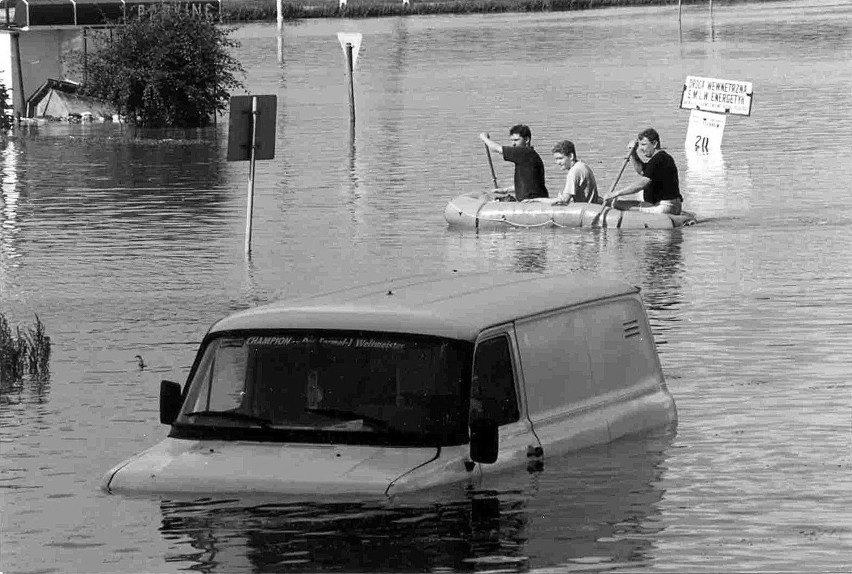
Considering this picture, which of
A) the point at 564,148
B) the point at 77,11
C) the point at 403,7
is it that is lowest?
the point at 564,148

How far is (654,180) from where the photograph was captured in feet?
94.7

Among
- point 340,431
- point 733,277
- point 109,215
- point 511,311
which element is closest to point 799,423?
point 511,311

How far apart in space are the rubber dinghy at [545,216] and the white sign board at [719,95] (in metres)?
11.7

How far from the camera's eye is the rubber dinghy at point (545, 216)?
28.5 m

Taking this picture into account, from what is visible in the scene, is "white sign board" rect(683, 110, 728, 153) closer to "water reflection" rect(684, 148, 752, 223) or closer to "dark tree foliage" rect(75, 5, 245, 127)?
"water reflection" rect(684, 148, 752, 223)

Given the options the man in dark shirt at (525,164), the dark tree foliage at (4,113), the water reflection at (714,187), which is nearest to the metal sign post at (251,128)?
the man in dark shirt at (525,164)

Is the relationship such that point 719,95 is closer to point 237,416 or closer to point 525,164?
point 525,164

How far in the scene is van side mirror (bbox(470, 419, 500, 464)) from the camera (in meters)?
9.79

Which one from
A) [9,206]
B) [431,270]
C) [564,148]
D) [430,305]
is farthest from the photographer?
[9,206]

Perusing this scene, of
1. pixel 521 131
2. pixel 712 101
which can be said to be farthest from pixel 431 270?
Result: pixel 712 101

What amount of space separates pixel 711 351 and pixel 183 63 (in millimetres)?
34985

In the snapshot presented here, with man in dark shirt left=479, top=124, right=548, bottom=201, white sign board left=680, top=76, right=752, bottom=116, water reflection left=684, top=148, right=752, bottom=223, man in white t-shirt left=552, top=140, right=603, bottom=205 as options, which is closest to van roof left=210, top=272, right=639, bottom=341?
man in white t-shirt left=552, top=140, right=603, bottom=205

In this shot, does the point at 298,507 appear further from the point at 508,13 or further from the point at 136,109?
the point at 508,13

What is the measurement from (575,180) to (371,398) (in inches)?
780
